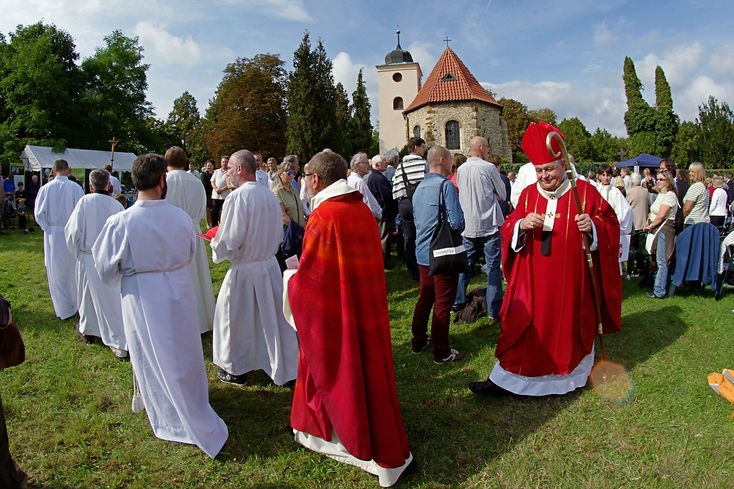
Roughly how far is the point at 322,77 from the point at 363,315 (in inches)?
1678

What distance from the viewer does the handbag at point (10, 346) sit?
2.37 metres

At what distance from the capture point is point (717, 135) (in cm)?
4228

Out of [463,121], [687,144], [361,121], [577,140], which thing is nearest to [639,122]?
[687,144]

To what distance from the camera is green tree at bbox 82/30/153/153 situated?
122 ft

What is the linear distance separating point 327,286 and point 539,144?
7.42ft

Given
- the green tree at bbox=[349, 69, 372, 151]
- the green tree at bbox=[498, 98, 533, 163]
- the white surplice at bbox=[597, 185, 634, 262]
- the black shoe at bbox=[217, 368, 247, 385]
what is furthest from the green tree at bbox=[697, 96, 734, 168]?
the black shoe at bbox=[217, 368, 247, 385]

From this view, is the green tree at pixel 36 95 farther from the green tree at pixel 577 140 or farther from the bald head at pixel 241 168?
the green tree at pixel 577 140

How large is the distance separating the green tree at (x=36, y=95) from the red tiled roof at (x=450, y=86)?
2661 centimetres

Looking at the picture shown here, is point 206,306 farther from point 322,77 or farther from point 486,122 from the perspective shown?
point 322,77

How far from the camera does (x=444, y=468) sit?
3139mm

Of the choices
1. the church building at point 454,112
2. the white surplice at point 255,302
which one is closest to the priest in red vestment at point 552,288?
the white surplice at point 255,302

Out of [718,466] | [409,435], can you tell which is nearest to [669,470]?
[718,466]

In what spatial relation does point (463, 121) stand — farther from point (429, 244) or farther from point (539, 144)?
point (539, 144)

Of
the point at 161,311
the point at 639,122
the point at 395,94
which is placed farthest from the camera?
the point at 395,94
